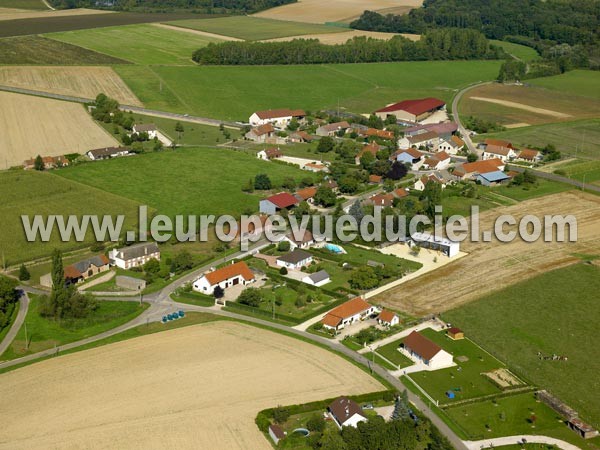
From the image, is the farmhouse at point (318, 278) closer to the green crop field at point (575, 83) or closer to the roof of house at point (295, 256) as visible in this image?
the roof of house at point (295, 256)

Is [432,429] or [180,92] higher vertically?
[180,92]

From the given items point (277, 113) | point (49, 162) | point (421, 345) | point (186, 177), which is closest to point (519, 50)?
point (277, 113)

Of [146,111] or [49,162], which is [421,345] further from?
[146,111]

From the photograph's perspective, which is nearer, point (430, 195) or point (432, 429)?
point (432, 429)

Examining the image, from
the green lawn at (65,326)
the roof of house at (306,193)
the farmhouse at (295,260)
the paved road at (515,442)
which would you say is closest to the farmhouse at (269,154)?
the roof of house at (306,193)

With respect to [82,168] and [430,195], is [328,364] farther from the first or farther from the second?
[82,168]

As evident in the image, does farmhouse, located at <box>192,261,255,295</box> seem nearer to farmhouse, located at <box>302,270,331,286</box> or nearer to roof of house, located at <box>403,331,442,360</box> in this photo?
farmhouse, located at <box>302,270,331,286</box>

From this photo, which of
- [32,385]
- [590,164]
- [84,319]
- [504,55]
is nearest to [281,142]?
[590,164]
